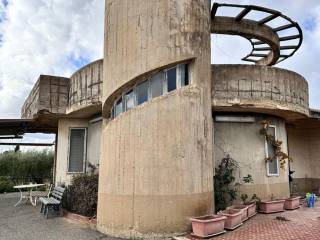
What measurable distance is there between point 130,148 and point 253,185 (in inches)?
191

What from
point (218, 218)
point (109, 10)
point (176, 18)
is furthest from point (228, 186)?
point (109, 10)

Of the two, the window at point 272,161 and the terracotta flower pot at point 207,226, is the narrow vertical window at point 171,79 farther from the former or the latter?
the window at point 272,161

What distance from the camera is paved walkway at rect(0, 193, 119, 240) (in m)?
7.40

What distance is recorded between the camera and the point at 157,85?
7652 mm

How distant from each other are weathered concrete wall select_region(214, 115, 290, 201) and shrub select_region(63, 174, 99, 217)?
13.1 feet

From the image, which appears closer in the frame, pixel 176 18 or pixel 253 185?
pixel 176 18

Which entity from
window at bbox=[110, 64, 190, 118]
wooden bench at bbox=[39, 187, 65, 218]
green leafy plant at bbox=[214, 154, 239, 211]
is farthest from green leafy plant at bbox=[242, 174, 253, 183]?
wooden bench at bbox=[39, 187, 65, 218]

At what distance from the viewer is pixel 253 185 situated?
1017 centimetres

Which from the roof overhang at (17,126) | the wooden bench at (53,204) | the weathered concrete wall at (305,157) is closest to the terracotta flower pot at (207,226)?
the wooden bench at (53,204)

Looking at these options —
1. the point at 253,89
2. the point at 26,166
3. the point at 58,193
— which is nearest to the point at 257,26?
the point at 253,89

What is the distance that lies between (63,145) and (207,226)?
7646 mm

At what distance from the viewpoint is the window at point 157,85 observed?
7616 millimetres

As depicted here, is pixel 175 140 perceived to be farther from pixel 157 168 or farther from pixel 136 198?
pixel 136 198

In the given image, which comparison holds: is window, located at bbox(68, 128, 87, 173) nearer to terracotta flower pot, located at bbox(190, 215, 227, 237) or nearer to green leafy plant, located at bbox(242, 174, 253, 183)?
green leafy plant, located at bbox(242, 174, 253, 183)
